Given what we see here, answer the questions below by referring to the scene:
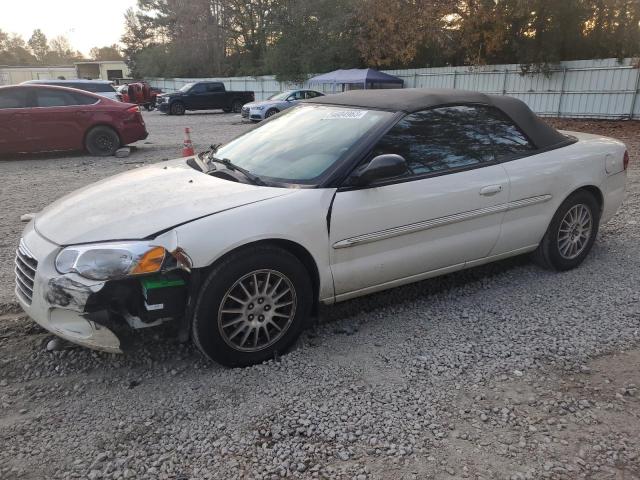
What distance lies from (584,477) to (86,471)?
7.32 ft

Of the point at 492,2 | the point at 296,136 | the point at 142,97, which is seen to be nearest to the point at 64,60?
the point at 142,97

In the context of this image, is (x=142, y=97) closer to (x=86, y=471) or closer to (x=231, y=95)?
(x=231, y=95)

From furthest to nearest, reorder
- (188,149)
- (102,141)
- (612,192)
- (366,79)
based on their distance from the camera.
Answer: (366,79) < (102,141) < (188,149) < (612,192)

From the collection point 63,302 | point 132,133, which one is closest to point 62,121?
point 132,133

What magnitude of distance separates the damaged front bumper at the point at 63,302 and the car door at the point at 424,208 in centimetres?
141

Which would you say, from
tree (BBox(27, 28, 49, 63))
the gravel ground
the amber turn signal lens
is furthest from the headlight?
tree (BBox(27, 28, 49, 63))

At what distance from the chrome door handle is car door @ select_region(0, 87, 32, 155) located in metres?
10.3

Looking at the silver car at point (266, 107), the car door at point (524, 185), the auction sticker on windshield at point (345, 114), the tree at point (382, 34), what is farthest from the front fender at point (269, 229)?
the tree at point (382, 34)

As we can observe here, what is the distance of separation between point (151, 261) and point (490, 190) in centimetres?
249

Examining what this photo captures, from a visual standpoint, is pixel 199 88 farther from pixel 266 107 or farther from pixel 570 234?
pixel 570 234

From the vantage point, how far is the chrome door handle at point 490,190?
3.82 meters

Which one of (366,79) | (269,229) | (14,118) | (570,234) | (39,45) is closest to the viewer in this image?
(269,229)

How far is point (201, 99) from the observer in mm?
27922

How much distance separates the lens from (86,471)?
232 cm
